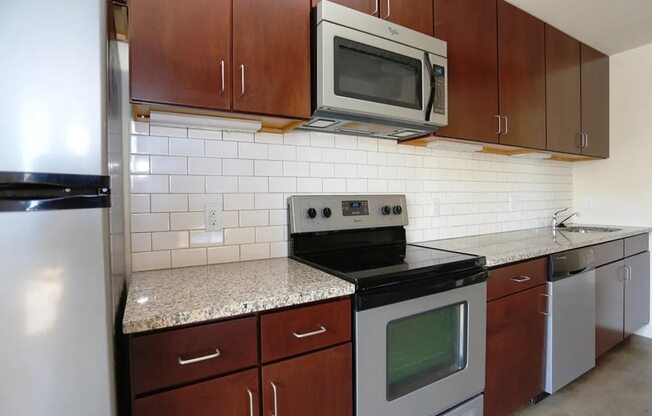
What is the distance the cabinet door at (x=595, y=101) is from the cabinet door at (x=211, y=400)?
10.1 ft

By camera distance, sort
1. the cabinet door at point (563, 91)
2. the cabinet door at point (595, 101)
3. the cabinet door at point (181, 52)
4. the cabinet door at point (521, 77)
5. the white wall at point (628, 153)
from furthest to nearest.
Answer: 1. the white wall at point (628, 153)
2. the cabinet door at point (595, 101)
3. the cabinet door at point (563, 91)
4. the cabinet door at point (521, 77)
5. the cabinet door at point (181, 52)

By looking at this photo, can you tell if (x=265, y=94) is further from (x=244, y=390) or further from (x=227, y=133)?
(x=244, y=390)

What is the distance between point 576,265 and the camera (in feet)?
6.54

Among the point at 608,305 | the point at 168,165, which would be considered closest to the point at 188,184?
the point at 168,165

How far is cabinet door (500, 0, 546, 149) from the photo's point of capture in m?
2.08

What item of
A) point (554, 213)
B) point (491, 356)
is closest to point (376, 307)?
point (491, 356)

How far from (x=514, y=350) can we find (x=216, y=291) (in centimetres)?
157

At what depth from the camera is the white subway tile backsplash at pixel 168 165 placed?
137 centimetres

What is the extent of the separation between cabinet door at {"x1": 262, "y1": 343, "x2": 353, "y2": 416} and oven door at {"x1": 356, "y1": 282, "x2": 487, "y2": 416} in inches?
2.1

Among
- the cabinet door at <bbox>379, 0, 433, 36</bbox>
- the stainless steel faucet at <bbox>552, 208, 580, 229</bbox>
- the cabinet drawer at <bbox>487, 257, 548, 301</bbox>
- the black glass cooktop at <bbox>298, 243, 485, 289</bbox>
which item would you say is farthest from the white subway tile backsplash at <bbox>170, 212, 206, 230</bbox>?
the stainless steel faucet at <bbox>552, 208, 580, 229</bbox>

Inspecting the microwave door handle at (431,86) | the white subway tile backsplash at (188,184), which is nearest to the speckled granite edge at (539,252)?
the microwave door handle at (431,86)

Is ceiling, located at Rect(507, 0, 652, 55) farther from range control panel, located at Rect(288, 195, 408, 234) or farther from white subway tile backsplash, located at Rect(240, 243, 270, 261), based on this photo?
white subway tile backsplash, located at Rect(240, 243, 270, 261)

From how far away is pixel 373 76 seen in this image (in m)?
1.46

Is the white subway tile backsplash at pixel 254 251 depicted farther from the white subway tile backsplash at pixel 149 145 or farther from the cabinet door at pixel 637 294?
the cabinet door at pixel 637 294
